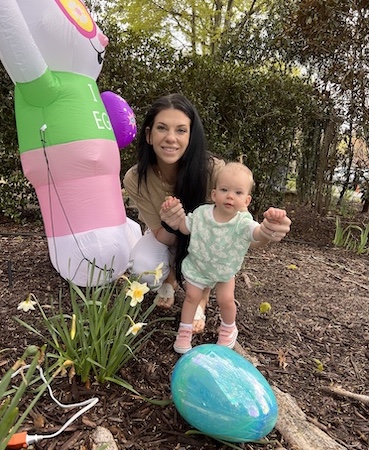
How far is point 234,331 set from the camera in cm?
213

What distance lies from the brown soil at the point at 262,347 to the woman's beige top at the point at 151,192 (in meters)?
0.53

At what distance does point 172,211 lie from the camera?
6.57 feet

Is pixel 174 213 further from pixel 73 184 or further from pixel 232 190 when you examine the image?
pixel 73 184

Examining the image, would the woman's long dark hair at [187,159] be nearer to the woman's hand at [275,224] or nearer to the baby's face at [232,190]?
the baby's face at [232,190]

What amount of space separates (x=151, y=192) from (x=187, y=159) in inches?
11.5

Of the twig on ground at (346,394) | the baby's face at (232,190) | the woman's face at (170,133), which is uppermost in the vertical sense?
the woman's face at (170,133)

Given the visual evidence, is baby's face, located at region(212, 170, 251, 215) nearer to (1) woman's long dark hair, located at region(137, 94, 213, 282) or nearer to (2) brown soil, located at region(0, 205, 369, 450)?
(1) woman's long dark hair, located at region(137, 94, 213, 282)

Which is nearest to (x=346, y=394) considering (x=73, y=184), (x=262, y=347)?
(x=262, y=347)

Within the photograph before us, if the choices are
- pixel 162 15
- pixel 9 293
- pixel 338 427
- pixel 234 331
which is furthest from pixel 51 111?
pixel 162 15

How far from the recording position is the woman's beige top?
7.84ft

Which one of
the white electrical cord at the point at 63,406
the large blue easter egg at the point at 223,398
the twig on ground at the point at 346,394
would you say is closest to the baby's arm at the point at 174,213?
the large blue easter egg at the point at 223,398

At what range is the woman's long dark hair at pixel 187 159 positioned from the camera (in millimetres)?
2223

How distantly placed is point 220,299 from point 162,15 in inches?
323

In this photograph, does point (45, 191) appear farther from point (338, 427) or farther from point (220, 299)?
point (338, 427)
